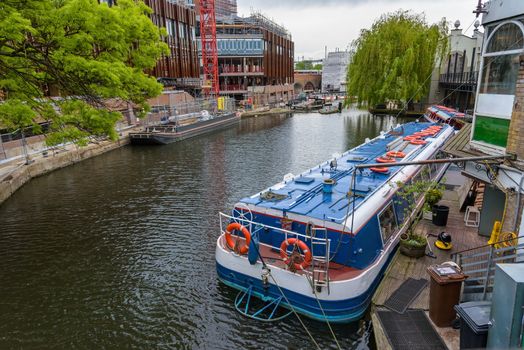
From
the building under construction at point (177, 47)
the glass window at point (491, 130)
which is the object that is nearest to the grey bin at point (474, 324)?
the glass window at point (491, 130)

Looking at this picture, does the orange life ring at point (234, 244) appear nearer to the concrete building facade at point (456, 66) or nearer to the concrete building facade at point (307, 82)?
the concrete building facade at point (456, 66)

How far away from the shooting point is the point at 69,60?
11375mm

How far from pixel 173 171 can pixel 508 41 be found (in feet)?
64.5

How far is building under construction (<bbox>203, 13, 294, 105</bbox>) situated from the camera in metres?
75.3

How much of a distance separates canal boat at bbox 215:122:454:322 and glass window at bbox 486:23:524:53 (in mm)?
4375

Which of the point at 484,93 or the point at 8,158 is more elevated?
the point at 484,93

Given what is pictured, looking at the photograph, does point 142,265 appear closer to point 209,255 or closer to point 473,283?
point 209,255

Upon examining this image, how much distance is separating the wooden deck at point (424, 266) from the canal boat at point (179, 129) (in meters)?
26.0

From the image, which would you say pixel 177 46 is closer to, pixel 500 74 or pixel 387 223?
pixel 387 223

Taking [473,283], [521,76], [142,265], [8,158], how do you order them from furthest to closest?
[8,158]
[142,265]
[473,283]
[521,76]

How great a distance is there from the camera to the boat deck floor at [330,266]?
27.7ft

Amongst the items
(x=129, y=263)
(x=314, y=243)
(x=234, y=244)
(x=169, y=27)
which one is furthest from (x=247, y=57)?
(x=314, y=243)

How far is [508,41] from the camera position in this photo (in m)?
7.88

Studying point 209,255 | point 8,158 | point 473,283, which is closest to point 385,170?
point 473,283
